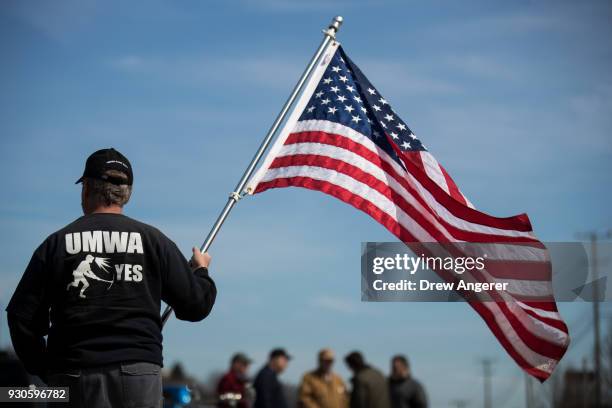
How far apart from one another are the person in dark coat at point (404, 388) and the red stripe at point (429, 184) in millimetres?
6208

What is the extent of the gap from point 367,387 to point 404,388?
3.01ft

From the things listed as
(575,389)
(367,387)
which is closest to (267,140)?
(367,387)

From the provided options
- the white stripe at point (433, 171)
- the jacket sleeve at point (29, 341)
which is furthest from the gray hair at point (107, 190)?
the white stripe at point (433, 171)

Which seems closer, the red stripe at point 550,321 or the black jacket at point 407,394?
the red stripe at point 550,321

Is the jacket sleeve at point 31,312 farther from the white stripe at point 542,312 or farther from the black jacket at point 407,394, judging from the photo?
the black jacket at point 407,394

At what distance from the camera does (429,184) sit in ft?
25.5

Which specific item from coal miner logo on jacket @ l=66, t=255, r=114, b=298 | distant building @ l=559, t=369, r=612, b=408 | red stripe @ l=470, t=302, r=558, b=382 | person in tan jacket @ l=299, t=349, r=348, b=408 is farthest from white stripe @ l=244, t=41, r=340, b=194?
distant building @ l=559, t=369, r=612, b=408

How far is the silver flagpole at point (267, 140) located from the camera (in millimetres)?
6324

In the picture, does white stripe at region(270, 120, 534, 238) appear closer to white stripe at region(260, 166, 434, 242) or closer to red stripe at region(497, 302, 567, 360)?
white stripe at region(260, 166, 434, 242)

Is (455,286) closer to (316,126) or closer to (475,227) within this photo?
(475,227)

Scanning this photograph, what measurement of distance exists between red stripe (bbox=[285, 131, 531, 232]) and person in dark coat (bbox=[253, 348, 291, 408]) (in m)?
5.60

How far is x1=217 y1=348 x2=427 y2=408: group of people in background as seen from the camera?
12.8m

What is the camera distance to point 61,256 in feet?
16.1

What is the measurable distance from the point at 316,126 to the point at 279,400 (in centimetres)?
564
